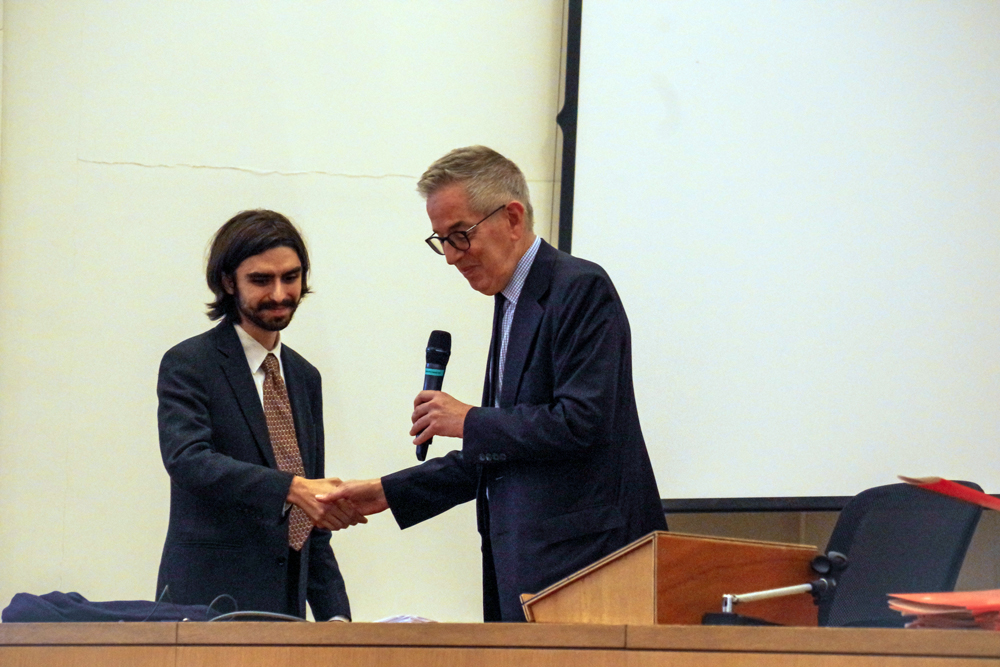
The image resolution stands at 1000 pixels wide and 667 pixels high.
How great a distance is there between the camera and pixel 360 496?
2.48 metres

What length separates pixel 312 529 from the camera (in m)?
2.57

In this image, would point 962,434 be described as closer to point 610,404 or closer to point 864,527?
point 864,527

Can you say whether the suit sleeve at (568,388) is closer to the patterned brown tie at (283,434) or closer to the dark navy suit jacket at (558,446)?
the dark navy suit jacket at (558,446)

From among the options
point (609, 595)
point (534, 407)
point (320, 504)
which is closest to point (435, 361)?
point (534, 407)

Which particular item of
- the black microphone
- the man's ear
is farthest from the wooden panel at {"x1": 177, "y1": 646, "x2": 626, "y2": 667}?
the man's ear

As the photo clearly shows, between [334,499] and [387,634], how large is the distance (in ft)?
3.49

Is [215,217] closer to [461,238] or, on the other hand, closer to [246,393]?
[246,393]

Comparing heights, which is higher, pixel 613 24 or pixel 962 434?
pixel 613 24

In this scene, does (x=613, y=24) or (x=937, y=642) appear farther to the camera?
(x=613, y=24)

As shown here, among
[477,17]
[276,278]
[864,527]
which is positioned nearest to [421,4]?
[477,17]

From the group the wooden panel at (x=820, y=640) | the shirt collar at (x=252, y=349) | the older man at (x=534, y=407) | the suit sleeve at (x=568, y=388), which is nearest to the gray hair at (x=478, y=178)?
the older man at (x=534, y=407)

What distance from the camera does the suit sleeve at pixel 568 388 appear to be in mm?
1980

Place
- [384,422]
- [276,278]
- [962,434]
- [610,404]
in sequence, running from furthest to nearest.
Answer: [384,422] → [962,434] → [276,278] → [610,404]

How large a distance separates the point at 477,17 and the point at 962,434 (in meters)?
2.02
